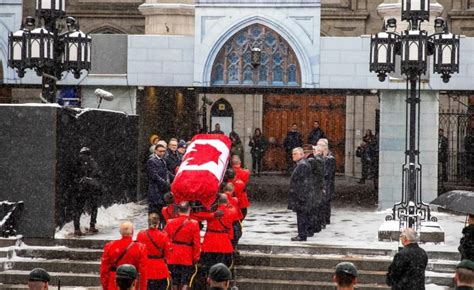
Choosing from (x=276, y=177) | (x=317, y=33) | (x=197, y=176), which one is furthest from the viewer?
(x=276, y=177)

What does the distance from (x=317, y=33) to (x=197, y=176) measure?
741cm

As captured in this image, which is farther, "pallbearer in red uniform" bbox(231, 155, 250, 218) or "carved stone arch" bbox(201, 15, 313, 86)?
"carved stone arch" bbox(201, 15, 313, 86)

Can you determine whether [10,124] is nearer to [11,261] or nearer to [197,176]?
[11,261]

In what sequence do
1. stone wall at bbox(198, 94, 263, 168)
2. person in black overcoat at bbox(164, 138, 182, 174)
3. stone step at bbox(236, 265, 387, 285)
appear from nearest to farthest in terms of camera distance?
stone step at bbox(236, 265, 387, 285)
person in black overcoat at bbox(164, 138, 182, 174)
stone wall at bbox(198, 94, 263, 168)

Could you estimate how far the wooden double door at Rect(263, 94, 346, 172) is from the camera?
120 feet

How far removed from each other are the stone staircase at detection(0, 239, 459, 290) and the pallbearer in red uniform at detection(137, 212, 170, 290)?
9.57ft

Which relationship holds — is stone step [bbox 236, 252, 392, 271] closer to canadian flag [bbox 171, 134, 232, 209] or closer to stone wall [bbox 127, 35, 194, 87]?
canadian flag [bbox 171, 134, 232, 209]

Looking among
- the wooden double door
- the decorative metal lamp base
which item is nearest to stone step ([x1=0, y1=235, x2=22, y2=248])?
the decorative metal lamp base

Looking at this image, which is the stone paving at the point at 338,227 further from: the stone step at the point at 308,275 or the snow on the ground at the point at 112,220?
the snow on the ground at the point at 112,220

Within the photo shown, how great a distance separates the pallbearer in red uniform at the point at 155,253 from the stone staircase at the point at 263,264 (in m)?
2.92

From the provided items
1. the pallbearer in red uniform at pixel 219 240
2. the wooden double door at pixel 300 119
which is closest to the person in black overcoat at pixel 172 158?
the pallbearer in red uniform at pixel 219 240

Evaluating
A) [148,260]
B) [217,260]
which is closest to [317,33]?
[217,260]

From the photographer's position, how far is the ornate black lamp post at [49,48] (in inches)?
723

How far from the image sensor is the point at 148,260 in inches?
474
